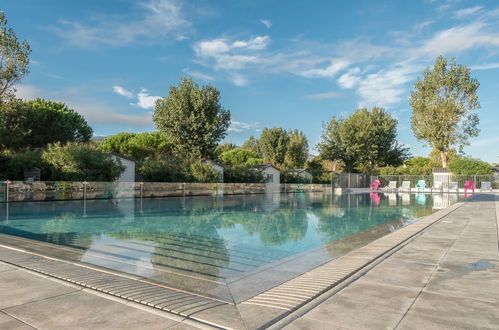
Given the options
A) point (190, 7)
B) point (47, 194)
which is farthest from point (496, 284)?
point (190, 7)

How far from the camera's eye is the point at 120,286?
11.2 ft

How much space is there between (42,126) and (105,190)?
76.4 feet

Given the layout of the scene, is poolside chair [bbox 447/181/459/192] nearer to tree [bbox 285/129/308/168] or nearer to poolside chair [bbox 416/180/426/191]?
poolside chair [bbox 416/180/426/191]

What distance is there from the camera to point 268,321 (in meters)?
2.60

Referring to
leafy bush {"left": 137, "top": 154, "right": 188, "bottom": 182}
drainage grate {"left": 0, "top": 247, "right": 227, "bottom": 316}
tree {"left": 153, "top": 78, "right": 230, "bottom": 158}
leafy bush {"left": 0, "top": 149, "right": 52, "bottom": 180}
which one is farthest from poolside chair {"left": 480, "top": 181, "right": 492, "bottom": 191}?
drainage grate {"left": 0, "top": 247, "right": 227, "bottom": 316}

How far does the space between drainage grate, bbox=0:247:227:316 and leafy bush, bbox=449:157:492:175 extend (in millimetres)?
40076

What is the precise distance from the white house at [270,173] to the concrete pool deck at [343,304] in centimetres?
2951

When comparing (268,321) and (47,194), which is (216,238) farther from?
(47,194)

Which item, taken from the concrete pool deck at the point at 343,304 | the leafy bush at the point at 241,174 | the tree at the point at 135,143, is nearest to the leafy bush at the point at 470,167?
the leafy bush at the point at 241,174

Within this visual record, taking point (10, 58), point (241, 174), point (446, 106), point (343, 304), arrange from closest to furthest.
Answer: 1. point (343, 304)
2. point (10, 58)
3. point (241, 174)
4. point (446, 106)

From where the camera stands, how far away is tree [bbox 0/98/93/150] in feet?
102

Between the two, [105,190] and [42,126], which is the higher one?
[42,126]

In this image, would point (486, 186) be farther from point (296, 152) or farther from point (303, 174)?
point (296, 152)

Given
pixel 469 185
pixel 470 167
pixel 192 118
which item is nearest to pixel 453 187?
pixel 469 185
